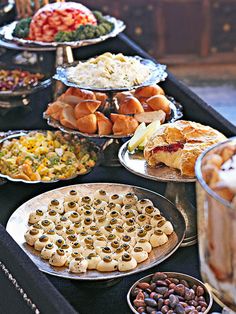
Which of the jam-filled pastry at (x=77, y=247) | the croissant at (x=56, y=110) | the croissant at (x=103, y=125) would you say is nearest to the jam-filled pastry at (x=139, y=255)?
the jam-filled pastry at (x=77, y=247)

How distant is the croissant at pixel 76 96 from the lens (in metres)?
1.94

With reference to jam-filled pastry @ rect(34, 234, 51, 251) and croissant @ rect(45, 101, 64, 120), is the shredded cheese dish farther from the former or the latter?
jam-filled pastry @ rect(34, 234, 51, 251)

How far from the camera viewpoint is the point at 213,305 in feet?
4.20

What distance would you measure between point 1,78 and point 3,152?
25.5 inches

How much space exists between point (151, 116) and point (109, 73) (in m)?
0.17

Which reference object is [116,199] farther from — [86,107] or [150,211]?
[86,107]

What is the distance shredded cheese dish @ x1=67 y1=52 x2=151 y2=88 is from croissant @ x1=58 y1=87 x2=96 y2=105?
39mm

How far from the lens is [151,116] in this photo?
1876 millimetres

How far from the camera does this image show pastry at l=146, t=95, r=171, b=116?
1.90 metres

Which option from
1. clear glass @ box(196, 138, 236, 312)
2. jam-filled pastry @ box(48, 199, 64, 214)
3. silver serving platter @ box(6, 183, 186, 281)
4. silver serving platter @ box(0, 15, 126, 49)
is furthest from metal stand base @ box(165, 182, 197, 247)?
silver serving platter @ box(0, 15, 126, 49)

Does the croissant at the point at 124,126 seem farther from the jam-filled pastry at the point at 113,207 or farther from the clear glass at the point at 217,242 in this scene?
the clear glass at the point at 217,242

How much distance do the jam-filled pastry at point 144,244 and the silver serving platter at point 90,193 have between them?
0.04 feet

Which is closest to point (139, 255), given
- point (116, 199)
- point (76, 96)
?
point (116, 199)

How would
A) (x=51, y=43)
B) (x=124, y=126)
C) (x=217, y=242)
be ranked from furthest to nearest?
(x=51, y=43)
(x=124, y=126)
(x=217, y=242)
